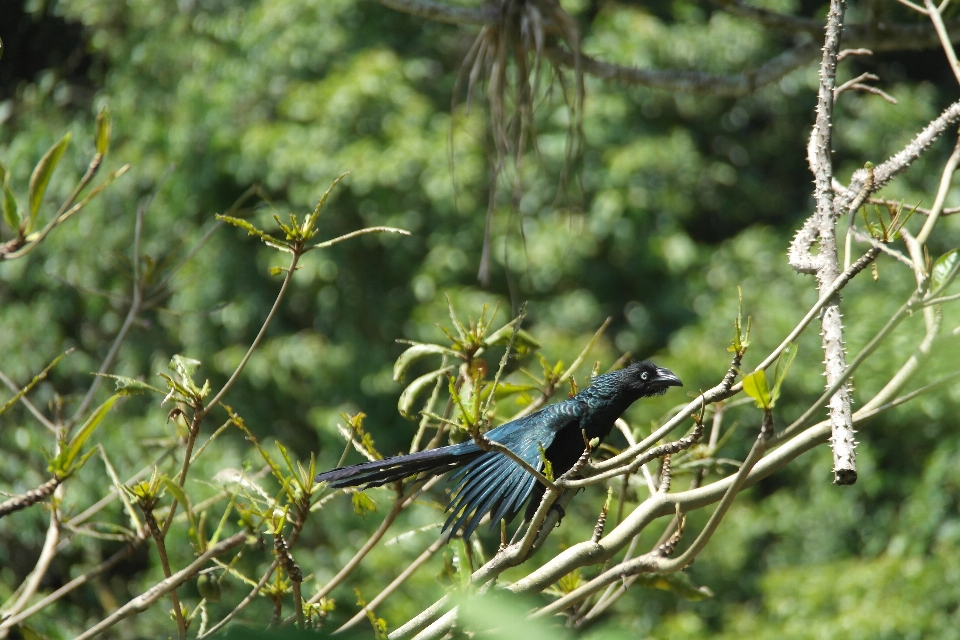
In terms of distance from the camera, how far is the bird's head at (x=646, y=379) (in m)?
2.96

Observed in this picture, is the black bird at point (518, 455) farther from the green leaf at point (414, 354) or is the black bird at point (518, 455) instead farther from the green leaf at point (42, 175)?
the green leaf at point (42, 175)

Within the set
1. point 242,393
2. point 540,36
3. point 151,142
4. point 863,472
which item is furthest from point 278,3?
point 863,472

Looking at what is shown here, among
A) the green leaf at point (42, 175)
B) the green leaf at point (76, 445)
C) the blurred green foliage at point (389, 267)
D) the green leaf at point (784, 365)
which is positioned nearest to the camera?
the green leaf at point (784, 365)

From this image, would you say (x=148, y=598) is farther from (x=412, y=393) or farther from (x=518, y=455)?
(x=518, y=455)

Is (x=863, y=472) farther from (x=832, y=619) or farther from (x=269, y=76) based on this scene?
(x=269, y=76)

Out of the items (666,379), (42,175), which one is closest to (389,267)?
(666,379)

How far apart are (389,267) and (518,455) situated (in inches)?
193

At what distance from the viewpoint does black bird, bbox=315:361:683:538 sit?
198 cm

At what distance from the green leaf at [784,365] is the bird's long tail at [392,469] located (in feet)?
2.87

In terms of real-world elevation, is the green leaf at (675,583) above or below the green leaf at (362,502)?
below

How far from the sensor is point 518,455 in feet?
7.12

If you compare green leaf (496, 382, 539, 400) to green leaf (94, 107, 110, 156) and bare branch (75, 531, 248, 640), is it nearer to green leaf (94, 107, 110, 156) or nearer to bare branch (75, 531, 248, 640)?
bare branch (75, 531, 248, 640)

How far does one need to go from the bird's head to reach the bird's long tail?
0.99 m

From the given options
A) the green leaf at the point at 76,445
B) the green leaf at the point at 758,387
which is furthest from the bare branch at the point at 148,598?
the green leaf at the point at 758,387
